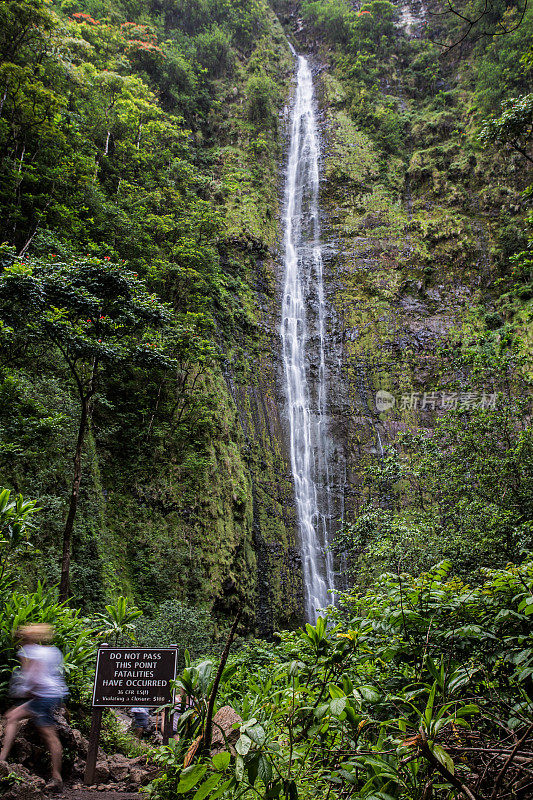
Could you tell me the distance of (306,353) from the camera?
61.2 feet

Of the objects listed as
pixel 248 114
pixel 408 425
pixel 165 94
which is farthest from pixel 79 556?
pixel 248 114

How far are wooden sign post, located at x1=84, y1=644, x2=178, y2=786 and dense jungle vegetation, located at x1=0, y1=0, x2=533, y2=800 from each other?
55 cm

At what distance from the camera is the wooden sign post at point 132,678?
3.74 meters

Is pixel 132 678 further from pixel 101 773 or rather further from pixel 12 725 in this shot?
pixel 12 725

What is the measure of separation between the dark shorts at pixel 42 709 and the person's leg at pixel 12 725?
0.11 feet

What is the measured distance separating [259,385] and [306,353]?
118 inches

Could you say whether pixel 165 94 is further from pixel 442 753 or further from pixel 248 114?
pixel 442 753

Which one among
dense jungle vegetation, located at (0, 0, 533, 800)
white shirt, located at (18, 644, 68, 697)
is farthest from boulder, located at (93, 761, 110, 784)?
dense jungle vegetation, located at (0, 0, 533, 800)

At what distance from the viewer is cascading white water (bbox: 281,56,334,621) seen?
593 inches

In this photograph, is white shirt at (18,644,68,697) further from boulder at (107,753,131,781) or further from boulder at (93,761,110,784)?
boulder at (107,753,131,781)

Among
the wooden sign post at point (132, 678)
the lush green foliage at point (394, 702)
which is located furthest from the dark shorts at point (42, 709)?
the lush green foliage at point (394, 702)

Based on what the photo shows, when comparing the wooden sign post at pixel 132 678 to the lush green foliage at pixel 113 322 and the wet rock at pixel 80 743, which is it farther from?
the lush green foliage at pixel 113 322

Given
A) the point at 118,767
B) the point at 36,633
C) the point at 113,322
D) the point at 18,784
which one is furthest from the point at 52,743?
the point at 113,322

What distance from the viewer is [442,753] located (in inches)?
48.5
